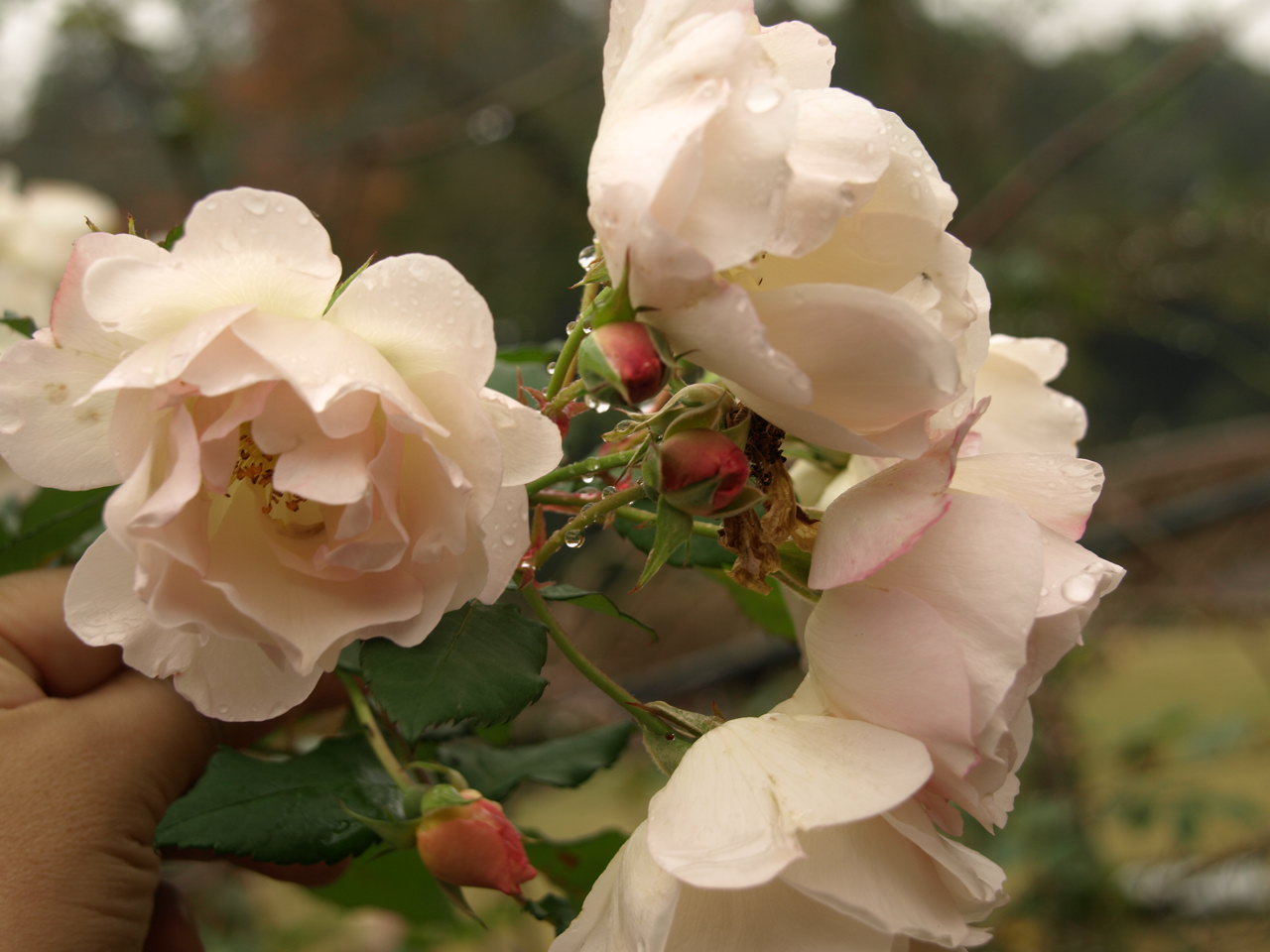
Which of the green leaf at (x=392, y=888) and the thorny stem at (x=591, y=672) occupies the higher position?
the thorny stem at (x=591, y=672)

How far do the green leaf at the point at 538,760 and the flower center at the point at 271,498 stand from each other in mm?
228

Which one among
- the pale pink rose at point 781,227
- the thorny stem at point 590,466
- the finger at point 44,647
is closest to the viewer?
the pale pink rose at point 781,227

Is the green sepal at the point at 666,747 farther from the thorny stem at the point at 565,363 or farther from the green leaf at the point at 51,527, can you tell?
the green leaf at the point at 51,527

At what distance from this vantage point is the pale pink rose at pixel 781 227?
0.97ft

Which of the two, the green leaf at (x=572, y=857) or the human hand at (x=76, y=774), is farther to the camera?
the green leaf at (x=572, y=857)

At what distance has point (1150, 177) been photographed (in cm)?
449

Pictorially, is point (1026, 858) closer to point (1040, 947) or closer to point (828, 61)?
point (1040, 947)

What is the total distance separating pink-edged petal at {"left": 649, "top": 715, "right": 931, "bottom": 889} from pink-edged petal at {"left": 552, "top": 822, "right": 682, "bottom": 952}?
13 millimetres

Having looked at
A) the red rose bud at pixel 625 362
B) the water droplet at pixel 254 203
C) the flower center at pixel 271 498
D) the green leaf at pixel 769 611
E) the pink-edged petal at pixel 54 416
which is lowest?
the green leaf at pixel 769 611

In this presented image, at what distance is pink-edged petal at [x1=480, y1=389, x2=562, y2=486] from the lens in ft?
1.12

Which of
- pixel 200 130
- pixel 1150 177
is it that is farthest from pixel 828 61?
pixel 1150 177

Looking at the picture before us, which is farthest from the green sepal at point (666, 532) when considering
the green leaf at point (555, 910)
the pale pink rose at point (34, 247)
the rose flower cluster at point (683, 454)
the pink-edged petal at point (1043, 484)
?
the pale pink rose at point (34, 247)

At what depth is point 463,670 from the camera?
1.29 ft

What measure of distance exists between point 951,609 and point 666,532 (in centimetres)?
10
